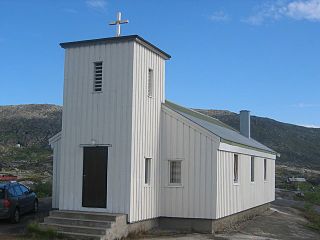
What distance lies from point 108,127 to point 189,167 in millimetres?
3471

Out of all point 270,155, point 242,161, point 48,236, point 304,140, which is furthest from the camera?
point 304,140

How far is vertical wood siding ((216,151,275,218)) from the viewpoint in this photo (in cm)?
1812

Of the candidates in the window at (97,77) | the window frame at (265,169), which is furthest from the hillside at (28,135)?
the window at (97,77)

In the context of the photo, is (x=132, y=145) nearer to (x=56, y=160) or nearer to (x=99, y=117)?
(x=99, y=117)

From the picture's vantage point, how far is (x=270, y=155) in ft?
95.0

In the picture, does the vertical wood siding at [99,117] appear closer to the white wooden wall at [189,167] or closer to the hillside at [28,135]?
the white wooden wall at [189,167]

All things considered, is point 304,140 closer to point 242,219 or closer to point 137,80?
point 242,219

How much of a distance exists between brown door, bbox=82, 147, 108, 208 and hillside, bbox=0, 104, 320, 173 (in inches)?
1403

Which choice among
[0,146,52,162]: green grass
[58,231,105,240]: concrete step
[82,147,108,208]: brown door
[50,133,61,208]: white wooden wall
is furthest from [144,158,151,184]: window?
[0,146,52,162]: green grass

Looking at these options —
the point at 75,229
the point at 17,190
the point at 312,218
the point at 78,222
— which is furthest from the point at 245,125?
the point at 75,229

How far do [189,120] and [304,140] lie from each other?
89.4 metres

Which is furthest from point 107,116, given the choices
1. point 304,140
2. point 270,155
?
point 304,140

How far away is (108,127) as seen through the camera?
1670 centimetres

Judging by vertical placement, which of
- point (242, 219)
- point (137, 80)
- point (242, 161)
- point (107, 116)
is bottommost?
point (242, 219)
